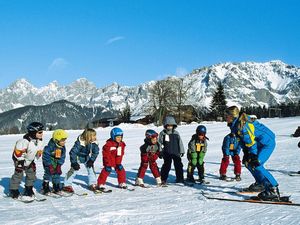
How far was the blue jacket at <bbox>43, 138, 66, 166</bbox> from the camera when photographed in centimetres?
835

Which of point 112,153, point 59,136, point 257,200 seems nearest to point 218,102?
point 112,153

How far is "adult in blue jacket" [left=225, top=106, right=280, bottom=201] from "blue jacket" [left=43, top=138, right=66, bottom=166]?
3.78 metres

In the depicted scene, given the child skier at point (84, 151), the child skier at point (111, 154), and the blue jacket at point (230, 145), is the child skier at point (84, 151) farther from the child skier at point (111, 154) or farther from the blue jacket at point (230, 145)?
the blue jacket at point (230, 145)

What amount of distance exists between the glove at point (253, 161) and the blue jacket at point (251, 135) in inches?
3.1

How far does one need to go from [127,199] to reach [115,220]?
1.81 metres

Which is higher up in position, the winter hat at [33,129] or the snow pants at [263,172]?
the winter hat at [33,129]

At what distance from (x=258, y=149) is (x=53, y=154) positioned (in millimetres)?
4312

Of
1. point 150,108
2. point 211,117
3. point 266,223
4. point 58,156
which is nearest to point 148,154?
point 58,156

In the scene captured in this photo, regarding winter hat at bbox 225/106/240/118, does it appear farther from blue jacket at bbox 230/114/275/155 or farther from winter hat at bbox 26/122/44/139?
winter hat at bbox 26/122/44/139

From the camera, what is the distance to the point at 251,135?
7.24 m

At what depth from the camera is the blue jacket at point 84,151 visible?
878 cm

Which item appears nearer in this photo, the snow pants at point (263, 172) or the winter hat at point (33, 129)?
the snow pants at point (263, 172)

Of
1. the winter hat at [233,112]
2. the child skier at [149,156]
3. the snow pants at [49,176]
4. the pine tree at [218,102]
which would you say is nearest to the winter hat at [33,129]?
the snow pants at [49,176]

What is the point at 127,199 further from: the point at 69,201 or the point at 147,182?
the point at 147,182
